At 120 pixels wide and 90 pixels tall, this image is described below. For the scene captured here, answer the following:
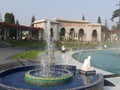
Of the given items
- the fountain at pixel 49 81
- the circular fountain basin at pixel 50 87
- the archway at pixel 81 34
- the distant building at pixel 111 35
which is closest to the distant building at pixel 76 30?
the archway at pixel 81 34

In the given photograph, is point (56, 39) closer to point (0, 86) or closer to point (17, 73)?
point (17, 73)

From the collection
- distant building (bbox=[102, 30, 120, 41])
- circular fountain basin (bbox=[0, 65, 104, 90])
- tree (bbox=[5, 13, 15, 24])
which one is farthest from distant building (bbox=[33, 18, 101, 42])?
circular fountain basin (bbox=[0, 65, 104, 90])

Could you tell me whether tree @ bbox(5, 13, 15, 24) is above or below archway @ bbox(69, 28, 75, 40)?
above

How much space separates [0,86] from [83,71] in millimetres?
4763

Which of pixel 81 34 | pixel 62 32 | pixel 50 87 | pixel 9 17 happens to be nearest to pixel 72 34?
pixel 81 34

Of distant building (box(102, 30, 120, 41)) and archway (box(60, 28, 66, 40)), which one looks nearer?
archway (box(60, 28, 66, 40))

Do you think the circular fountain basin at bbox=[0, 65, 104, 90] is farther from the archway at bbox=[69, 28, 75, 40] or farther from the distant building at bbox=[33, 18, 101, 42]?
the archway at bbox=[69, 28, 75, 40]

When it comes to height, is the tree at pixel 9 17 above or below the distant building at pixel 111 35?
above

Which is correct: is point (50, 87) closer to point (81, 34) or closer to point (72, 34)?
point (72, 34)

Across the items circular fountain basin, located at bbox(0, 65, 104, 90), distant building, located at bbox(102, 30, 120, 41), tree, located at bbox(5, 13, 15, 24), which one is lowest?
circular fountain basin, located at bbox(0, 65, 104, 90)

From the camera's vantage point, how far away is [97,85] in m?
9.52

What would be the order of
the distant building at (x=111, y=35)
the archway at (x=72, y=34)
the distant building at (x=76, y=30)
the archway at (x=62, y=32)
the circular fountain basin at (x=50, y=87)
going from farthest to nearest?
the distant building at (x=111, y=35) < the archway at (x=72, y=34) < the archway at (x=62, y=32) < the distant building at (x=76, y=30) < the circular fountain basin at (x=50, y=87)

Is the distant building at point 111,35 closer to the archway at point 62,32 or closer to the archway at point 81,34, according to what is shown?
the archway at point 81,34

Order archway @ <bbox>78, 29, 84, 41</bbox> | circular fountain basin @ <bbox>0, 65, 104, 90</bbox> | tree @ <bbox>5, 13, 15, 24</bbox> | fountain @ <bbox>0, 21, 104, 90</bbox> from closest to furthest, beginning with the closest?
circular fountain basin @ <bbox>0, 65, 104, 90</bbox>
fountain @ <bbox>0, 21, 104, 90</bbox>
tree @ <bbox>5, 13, 15, 24</bbox>
archway @ <bbox>78, 29, 84, 41</bbox>
